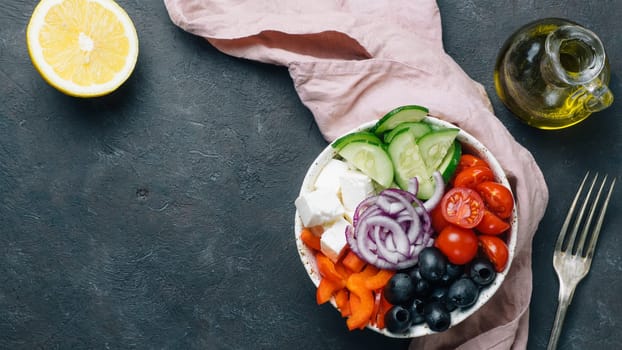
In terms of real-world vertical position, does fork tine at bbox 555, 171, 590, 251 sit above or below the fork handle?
above

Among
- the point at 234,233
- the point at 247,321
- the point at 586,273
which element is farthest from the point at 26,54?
the point at 586,273

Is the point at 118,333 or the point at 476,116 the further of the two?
the point at 118,333

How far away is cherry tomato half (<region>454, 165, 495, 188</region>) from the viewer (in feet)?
5.70

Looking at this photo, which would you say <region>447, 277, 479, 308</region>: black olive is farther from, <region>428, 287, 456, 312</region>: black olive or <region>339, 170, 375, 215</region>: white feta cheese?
<region>339, 170, 375, 215</region>: white feta cheese

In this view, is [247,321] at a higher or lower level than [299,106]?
lower

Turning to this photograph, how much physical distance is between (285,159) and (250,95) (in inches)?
8.1

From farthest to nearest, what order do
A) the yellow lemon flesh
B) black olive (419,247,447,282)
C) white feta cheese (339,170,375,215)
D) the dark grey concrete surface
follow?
the dark grey concrete surface < the yellow lemon flesh < white feta cheese (339,170,375,215) < black olive (419,247,447,282)

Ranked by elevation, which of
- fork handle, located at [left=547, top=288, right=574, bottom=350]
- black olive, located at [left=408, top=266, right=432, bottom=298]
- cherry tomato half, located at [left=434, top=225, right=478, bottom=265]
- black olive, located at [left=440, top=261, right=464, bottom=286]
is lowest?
fork handle, located at [left=547, top=288, right=574, bottom=350]

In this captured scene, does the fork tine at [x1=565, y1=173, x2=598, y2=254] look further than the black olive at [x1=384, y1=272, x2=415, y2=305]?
Yes

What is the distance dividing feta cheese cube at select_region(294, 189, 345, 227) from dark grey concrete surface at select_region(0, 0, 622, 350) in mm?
327

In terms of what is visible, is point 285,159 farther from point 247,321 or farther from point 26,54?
point 26,54

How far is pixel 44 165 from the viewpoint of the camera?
2.09 metres

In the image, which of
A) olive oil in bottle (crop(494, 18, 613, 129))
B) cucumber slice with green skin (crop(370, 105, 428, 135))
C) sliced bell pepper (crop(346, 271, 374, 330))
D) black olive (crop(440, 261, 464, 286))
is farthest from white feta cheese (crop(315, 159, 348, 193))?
olive oil in bottle (crop(494, 18, 613, 129))

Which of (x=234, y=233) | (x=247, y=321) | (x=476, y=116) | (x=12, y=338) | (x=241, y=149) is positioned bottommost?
(x=12, y=338)
